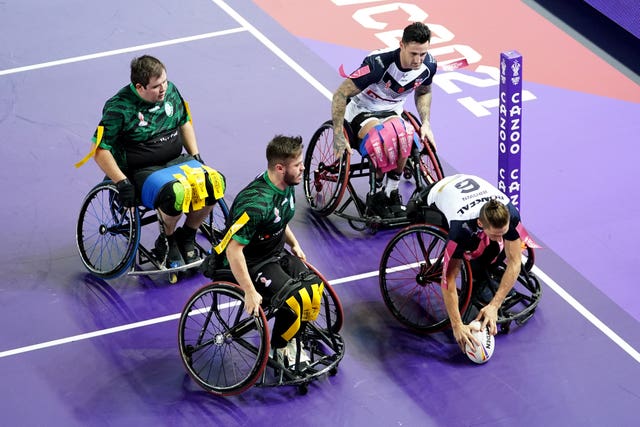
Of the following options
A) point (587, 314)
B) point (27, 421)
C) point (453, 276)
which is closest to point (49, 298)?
point (27, 421)

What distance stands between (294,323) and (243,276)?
52 centimetres

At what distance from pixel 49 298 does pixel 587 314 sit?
3.75 metres

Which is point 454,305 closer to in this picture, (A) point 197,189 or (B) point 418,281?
(B) point 418,281

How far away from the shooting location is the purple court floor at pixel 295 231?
7.04 meters

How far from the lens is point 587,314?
7785mm

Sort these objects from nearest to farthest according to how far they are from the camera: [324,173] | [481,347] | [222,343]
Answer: [222,343] < [481,347] < [324,173]

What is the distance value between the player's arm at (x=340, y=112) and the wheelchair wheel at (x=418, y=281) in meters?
0.87

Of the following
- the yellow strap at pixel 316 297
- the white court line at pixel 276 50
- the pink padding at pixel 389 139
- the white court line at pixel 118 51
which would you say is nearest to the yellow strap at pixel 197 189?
the yellow strap at pixel 316 297

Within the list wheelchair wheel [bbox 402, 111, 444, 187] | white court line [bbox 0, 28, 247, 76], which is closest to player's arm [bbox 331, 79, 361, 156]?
wheelchair wheel [bbox 402, 111, 444, 187]

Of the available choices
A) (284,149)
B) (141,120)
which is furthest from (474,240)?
(141,120)

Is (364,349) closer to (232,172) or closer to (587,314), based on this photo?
(587,314)

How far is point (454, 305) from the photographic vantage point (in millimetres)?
7125

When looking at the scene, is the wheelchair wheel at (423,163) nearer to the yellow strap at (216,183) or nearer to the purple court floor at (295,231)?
the purple court floor at (295,231)

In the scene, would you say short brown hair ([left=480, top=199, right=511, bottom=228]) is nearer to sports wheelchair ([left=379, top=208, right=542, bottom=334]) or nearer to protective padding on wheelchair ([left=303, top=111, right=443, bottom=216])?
sports wheelchair ([left=379, top=208, right=542, bottom=334])
